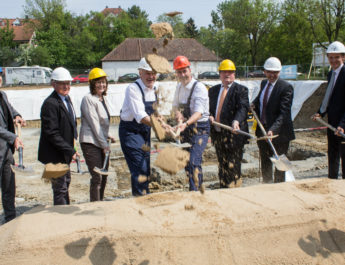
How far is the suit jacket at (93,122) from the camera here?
3.75 m

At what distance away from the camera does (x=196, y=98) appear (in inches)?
148

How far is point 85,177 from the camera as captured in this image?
5.92 meters

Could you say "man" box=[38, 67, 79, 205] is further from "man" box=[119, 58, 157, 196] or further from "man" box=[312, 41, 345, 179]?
"man" box=[312, 41, 345, 179]

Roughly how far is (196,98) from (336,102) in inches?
73.3


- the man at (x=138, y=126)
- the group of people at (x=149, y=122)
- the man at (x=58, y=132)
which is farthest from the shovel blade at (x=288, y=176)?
the man at (x=58, y=132)

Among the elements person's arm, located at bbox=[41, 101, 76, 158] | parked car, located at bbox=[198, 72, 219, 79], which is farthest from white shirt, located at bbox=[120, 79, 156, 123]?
parked car, located at bbox=[198, 72, 219, 79]

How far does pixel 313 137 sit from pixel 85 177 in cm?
635

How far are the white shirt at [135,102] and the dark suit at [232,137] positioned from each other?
4.05ft

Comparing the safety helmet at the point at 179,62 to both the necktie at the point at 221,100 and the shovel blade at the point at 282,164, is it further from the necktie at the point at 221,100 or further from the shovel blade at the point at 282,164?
the shovel blade at the point at 282,164

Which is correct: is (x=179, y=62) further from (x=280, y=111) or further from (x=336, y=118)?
(x=336, y=118)

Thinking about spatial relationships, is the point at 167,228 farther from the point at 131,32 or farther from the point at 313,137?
the point at 131,32

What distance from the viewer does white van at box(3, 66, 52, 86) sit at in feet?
93.5

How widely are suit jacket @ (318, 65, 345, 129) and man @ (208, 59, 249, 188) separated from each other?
1070 mm

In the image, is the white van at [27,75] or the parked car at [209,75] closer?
the parked car at [209,75]
